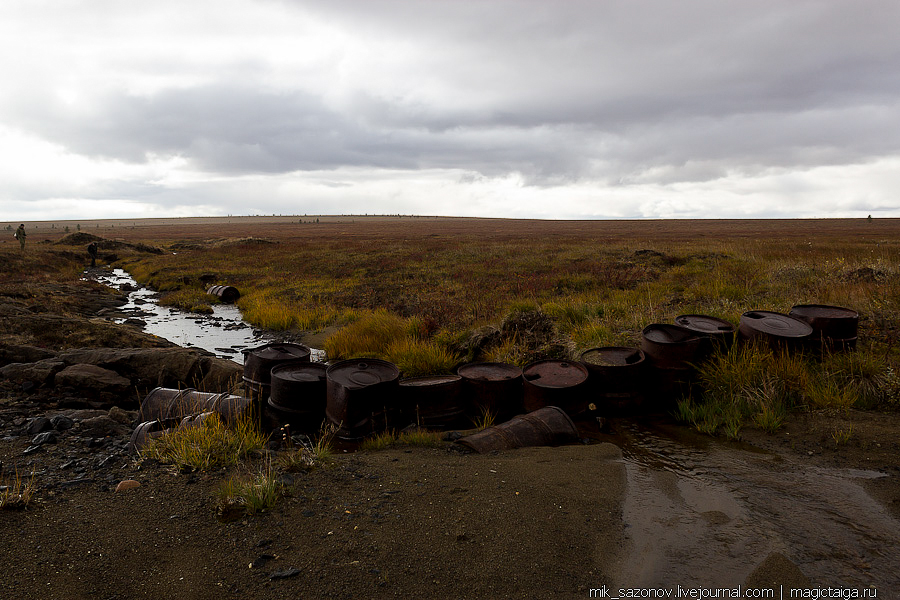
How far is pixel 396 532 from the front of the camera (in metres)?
3.61

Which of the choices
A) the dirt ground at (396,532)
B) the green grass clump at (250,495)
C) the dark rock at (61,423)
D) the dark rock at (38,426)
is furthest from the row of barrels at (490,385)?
the green grass clump at (250,495)

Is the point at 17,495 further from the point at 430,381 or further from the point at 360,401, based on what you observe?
the point at 430,381

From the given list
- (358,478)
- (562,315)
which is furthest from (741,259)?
(358,478)

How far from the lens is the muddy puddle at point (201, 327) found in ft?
39.7

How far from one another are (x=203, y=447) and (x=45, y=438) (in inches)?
77.2

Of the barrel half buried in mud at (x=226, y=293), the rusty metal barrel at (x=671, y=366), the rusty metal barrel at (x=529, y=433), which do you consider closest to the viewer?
the rusty metal barrel at (x=529, y=433)

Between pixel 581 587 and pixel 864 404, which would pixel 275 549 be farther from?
pixel 864 404

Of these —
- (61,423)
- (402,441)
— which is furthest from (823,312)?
(61,423)

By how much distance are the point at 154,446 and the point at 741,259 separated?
19.5 metres

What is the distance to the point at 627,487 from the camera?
14.9ft

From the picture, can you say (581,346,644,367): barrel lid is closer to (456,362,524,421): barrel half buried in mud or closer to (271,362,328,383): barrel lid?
(456,362,524,421): barrel half buried in mud

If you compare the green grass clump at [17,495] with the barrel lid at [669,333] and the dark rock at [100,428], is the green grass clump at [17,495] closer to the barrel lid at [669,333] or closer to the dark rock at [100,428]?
the dark rock at [100,428]

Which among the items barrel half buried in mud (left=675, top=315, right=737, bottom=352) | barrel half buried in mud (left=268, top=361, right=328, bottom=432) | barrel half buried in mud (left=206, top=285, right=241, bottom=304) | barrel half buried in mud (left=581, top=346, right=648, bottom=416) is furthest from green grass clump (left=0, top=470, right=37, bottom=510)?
barrel half buried in mud (left=206, top=285, right=241, bottom=304)

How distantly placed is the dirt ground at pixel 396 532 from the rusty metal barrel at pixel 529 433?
401 millimetres
